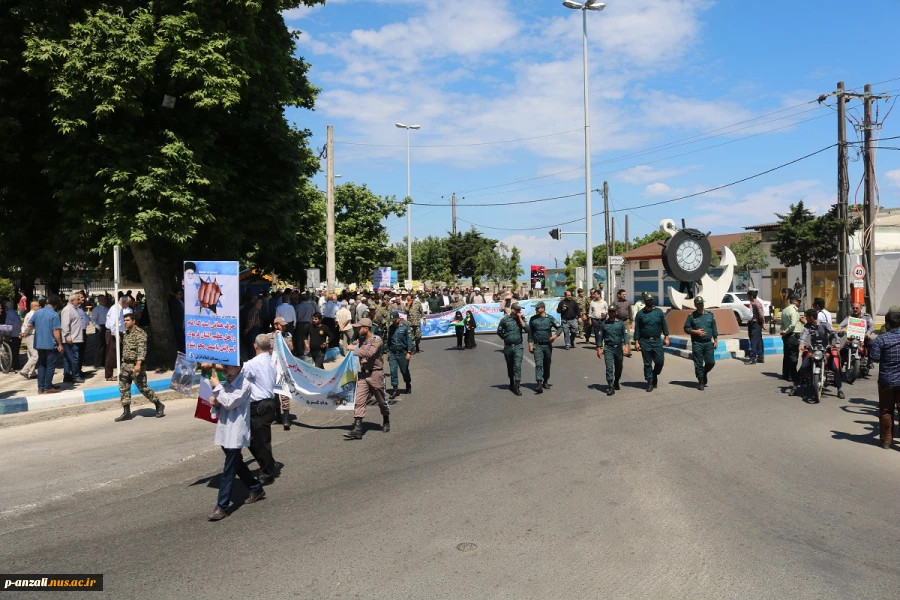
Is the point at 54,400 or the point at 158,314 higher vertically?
the point at 158,314

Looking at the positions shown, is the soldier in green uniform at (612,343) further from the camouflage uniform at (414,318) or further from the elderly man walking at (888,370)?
the camouflage uniform at (414,318)

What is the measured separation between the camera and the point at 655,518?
5.95 meters

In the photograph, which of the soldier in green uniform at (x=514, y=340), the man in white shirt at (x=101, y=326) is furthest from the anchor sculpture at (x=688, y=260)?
the man in white shirt at (x=101, y=326)

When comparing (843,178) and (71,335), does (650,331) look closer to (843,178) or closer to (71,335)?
(71,335)

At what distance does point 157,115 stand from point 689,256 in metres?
17.7

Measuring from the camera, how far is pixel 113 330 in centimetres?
1434

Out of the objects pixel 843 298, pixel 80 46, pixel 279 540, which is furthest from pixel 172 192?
pixel 843 298

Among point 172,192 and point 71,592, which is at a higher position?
point 172,192

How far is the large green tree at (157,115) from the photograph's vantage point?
518 inches

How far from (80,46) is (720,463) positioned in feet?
45.4

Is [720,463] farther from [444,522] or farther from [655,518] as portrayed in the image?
[444,522]

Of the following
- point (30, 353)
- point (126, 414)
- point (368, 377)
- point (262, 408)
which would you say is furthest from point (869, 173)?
point (30, 353)

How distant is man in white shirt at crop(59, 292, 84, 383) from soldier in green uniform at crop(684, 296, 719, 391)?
12.7 m

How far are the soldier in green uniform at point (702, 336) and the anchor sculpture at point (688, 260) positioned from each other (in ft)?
34.0
